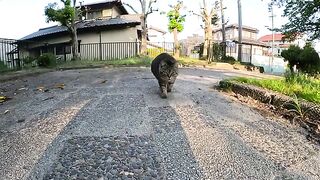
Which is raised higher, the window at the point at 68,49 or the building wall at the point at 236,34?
the building wall at the point at 236,34

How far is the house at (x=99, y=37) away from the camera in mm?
19781

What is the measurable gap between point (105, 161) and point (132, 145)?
402 millimetres

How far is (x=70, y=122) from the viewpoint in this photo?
12.3 feet

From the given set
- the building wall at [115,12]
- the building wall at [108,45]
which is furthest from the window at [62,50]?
the building wall at [115,12]

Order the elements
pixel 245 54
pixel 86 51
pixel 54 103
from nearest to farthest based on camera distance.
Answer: pixel 54 103
pixel 86 51
pixel 245 54

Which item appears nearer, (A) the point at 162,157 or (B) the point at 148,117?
(A) the point at 162,157

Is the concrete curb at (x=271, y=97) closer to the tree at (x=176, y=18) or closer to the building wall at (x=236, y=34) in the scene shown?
the tree at (x=176, y=18)

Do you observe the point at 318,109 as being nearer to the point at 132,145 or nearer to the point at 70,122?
the point at 132,145

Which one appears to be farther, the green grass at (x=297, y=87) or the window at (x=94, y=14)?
the window at (x=94, y=14)

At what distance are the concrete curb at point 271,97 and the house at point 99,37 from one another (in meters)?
14.1

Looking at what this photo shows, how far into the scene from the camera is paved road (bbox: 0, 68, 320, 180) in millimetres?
2559

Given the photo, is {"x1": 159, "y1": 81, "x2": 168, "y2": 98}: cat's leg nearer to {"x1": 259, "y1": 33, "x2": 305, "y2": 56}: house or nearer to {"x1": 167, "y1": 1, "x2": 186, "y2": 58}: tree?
{"x1": 259, "y1": 33, "x2": 305, "y2": 56}: house

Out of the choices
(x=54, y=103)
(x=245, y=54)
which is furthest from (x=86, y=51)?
(x=54, y=103)

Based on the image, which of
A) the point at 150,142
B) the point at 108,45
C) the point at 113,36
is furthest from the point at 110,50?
the point at 150,142
